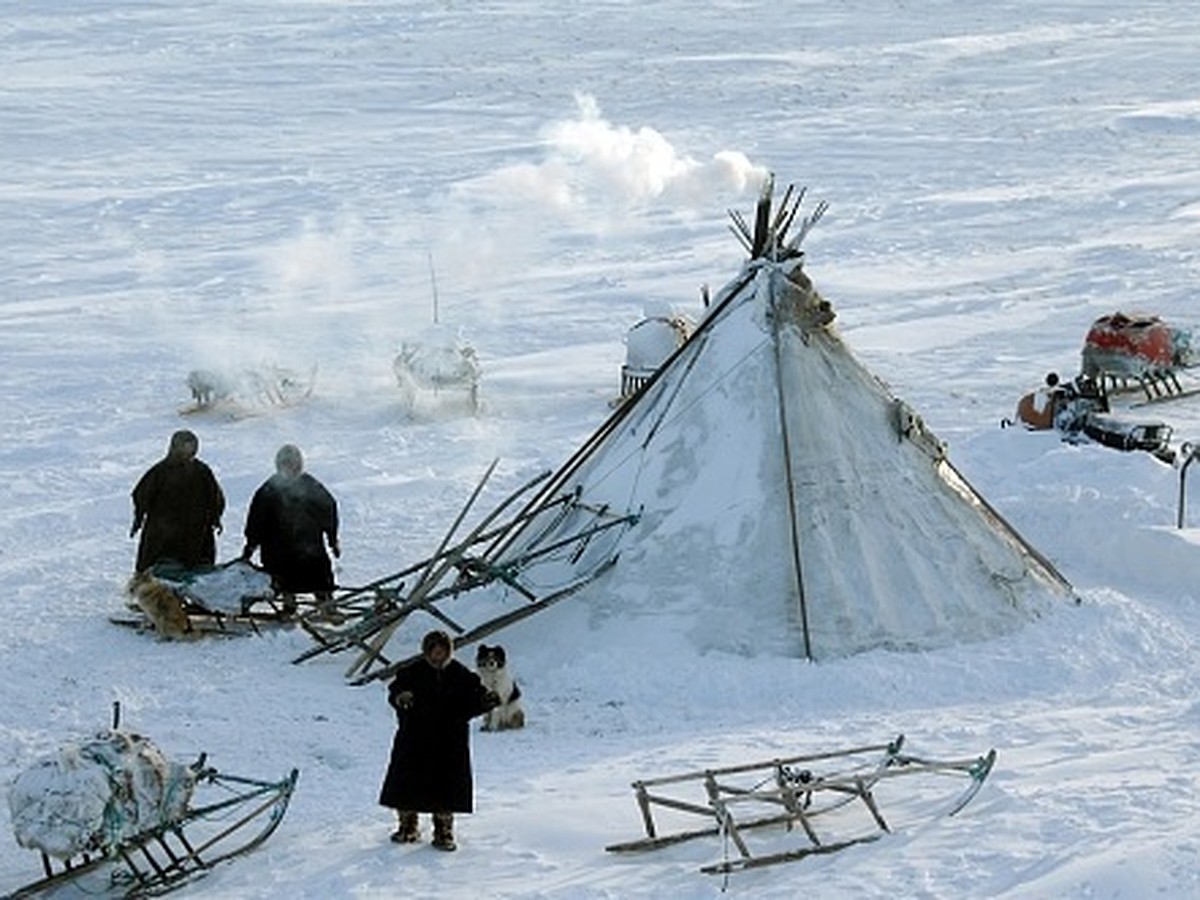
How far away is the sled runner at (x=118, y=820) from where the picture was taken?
→ 7.57 metres

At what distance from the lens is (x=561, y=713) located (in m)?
10.4

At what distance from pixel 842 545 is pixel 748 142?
22416 mm

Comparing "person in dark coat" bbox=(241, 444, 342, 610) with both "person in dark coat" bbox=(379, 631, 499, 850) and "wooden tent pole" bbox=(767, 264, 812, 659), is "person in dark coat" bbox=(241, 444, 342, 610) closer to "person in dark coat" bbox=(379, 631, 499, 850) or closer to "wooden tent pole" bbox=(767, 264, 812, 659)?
"wooden tent pole" bbox=(767, 264, 812, 659)

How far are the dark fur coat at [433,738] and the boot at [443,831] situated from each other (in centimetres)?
4

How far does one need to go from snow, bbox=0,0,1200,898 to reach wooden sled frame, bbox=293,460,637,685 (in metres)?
0.16

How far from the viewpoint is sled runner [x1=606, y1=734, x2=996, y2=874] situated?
25.3 ft

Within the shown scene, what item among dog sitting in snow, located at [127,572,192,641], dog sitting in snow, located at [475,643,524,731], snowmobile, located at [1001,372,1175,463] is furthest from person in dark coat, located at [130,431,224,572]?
snowmobile, located at [1001,372,1175,463]

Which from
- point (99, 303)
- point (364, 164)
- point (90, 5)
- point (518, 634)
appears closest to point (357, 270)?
point (99, 303)

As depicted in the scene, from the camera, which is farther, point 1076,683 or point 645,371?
point 645,371

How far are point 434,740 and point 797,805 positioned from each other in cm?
136

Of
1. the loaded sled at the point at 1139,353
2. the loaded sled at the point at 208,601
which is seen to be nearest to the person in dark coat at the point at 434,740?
the loaded sled at the point at 208,601

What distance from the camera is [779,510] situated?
1116cm

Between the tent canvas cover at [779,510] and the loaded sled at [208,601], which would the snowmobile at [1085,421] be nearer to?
the tent canvas cover at [779,510]

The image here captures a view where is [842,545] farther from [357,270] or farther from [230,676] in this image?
[357,270]
